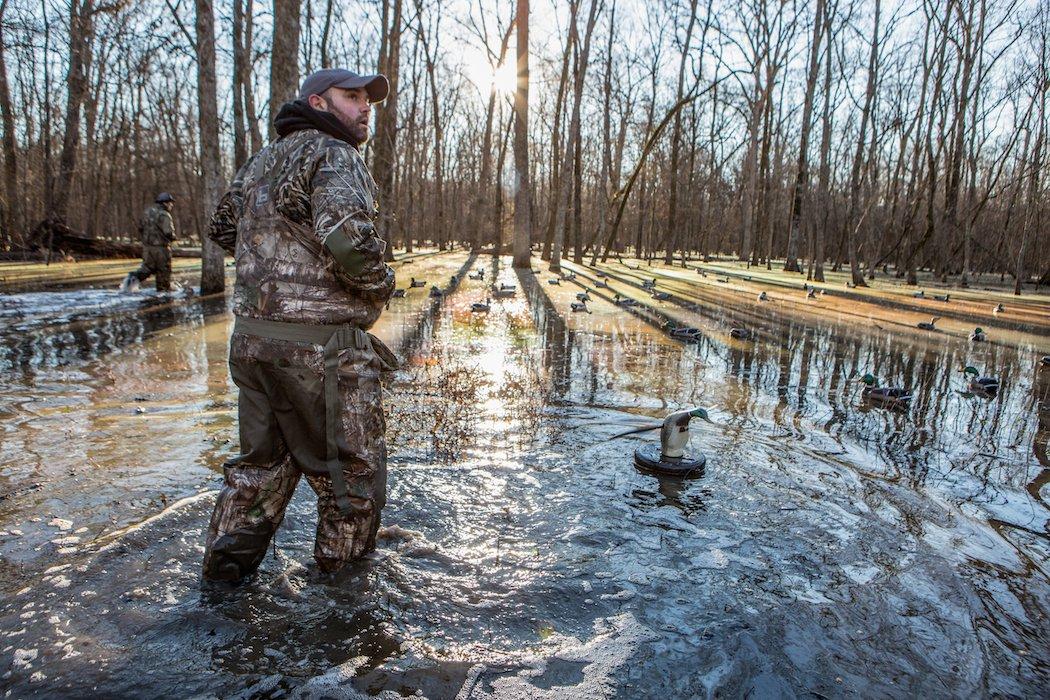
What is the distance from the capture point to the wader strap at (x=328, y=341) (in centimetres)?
281

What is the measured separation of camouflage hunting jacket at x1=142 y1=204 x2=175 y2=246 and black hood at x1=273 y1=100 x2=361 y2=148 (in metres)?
13.1

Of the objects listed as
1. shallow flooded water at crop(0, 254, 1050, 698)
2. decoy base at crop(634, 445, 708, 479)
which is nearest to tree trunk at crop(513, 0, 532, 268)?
shallow flooded water at crop(0, 254, 1050, 698)

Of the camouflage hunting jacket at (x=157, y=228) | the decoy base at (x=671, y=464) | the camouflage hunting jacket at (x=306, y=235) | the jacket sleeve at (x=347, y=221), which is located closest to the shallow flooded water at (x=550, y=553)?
the decoy base at (x=671, y=464)

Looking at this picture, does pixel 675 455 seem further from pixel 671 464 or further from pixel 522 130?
pixel 522 130

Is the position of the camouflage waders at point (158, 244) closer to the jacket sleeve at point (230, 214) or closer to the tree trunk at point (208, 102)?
the tree trunk at point (208, 102)

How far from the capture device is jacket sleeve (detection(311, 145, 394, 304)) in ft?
8.66

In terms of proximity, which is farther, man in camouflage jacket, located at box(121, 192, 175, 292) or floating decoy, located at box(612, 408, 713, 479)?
man in camouflage jacket, located at box(121, 192, 175, 292)

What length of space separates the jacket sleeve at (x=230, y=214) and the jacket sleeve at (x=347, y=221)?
0.47m

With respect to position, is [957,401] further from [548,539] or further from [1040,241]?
[1040,241]

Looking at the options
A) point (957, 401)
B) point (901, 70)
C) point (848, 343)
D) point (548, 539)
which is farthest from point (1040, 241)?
point (548, 539)

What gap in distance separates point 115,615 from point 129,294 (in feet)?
44.7

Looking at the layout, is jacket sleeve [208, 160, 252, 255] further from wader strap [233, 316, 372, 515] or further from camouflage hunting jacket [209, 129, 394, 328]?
wader strap [233, 316, 372, 515]

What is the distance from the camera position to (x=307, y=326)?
111 inches

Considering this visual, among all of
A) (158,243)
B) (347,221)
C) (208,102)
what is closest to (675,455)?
(347,221)
